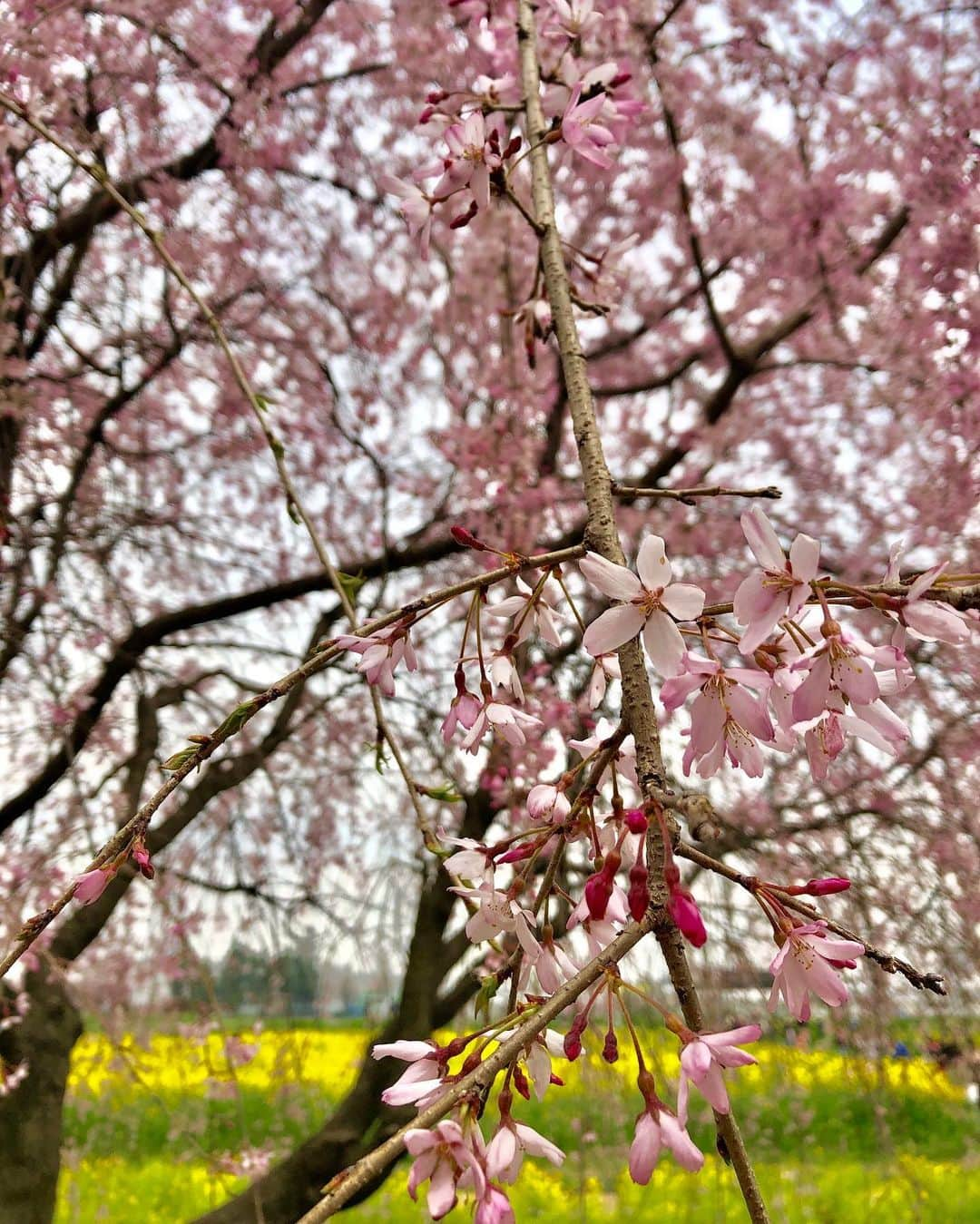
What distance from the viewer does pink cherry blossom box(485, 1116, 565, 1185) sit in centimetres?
54

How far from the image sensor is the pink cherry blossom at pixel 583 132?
953 millimetres

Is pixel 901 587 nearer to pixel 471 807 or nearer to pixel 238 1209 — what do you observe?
pixel 471 807

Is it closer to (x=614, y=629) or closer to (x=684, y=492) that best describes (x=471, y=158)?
(x=684, y=492)

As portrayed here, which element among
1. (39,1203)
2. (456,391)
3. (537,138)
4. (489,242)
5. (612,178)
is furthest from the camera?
(612,178)

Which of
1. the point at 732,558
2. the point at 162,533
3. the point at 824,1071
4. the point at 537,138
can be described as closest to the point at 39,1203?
the point at 162,533

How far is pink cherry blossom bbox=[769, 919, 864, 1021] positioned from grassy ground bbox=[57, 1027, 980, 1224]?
103 inches

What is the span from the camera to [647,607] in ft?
1.95

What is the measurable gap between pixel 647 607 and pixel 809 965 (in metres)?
0.26

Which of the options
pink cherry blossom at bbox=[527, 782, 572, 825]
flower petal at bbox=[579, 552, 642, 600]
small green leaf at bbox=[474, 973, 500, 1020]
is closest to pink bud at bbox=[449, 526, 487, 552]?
flower petal at bbox=[579, 552, 642, 600]

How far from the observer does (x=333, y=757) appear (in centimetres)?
493

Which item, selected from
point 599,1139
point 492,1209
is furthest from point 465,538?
point 599,1139

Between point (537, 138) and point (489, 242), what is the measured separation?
11.0 ft

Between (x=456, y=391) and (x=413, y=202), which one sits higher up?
(x=456, y=391)

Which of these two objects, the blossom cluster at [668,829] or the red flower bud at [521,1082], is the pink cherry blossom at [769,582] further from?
the red flower bud at [521,1082]
